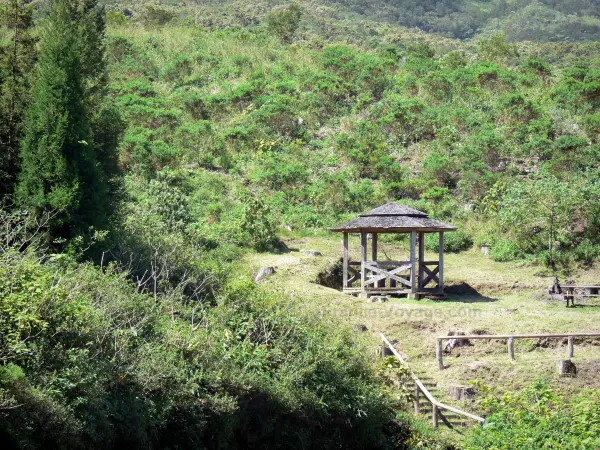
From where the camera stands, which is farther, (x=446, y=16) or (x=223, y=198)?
(x=446, y=16)

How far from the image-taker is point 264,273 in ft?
65.7

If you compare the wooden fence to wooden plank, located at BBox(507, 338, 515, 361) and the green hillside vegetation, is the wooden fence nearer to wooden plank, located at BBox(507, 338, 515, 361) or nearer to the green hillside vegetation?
wooden plank, located at BBox(507, 338, 515, 361)

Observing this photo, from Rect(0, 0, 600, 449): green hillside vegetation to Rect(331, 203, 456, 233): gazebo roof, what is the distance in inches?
135

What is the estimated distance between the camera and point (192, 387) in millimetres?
10961

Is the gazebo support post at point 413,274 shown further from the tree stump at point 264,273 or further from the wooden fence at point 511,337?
the wooden fence at point 511,337

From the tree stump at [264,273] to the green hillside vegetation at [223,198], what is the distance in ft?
1.78

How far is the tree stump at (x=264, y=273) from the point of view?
1991cm

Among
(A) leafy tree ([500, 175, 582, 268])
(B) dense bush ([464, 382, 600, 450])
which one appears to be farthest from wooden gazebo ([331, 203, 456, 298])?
(B) dense bush ([464, 382, 600, 450])

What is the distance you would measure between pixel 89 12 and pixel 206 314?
9.85 metres

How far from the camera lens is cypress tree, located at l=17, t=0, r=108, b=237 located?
13797 millimetres

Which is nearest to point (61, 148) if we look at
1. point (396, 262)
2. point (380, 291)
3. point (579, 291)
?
point (380, 291)

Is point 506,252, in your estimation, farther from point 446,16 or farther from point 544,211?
point 446,16

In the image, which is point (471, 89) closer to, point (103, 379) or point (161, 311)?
point (161, 311)

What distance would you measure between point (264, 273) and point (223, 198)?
24.9 feet
